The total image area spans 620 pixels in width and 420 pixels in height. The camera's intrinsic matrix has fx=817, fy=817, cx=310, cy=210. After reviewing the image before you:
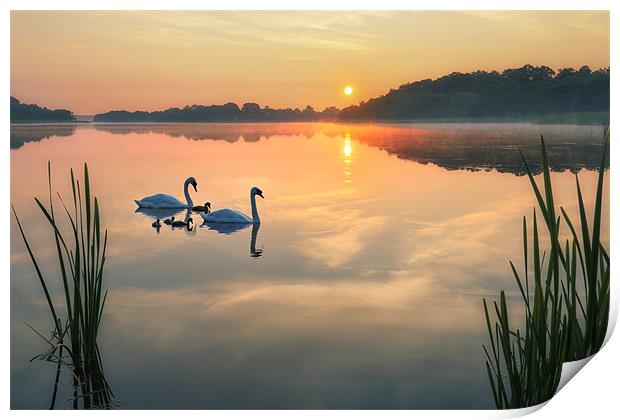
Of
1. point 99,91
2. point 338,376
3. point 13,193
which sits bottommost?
point 338,376

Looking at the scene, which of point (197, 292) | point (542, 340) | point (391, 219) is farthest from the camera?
point (391, 219)

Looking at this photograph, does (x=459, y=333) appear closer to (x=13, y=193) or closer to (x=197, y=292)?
(x=197, y=292)

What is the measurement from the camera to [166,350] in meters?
3.88

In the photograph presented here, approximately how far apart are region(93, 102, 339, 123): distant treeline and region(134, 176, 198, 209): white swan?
2.82 ft

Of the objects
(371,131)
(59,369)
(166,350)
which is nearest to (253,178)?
(371,131)

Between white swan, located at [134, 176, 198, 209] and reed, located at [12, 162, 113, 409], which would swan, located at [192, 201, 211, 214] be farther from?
reed, located at [12, 162, 113, 409]

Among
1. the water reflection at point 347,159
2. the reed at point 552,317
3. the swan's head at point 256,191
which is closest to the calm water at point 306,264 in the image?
the water reflection at point 347,159

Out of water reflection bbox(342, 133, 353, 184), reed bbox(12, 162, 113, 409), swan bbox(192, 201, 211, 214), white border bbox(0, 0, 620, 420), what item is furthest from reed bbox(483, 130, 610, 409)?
swan bbox(192, 201, 211, 214)

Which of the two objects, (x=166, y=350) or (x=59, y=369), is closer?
(x=59, y=369)

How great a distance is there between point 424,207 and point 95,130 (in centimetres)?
203

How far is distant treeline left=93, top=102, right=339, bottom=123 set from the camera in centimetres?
472

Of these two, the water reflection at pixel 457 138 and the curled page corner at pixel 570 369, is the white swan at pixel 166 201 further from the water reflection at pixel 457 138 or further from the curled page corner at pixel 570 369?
the curled page corner at pixel 570 369
